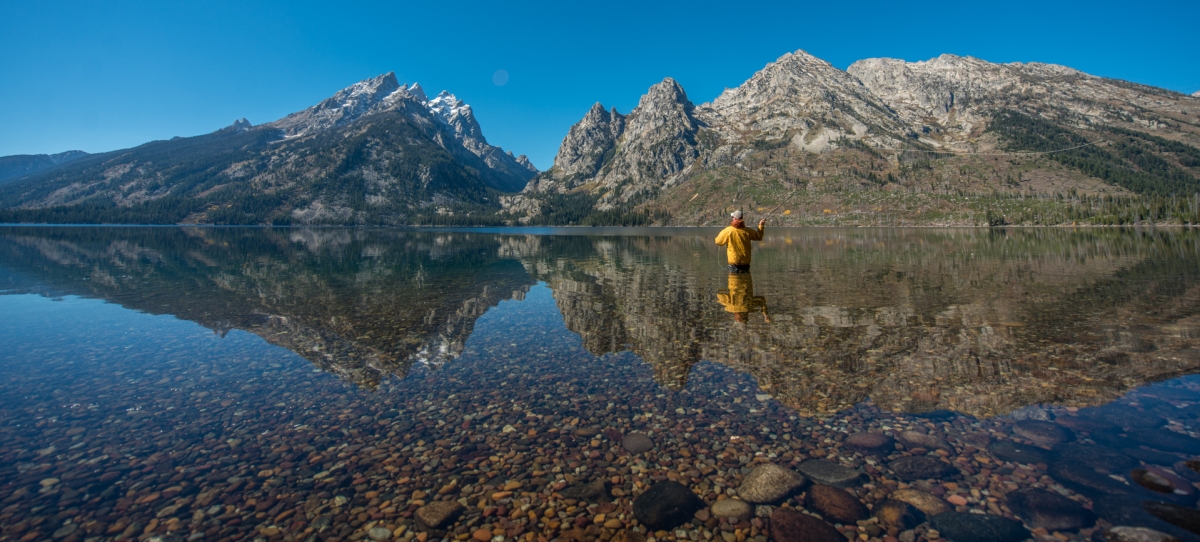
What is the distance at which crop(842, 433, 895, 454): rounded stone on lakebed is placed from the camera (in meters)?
8.53

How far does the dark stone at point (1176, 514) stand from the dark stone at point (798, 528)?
4206mm

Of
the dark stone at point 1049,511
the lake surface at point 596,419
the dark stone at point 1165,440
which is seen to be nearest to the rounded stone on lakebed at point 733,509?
the lake surface at point 596,419

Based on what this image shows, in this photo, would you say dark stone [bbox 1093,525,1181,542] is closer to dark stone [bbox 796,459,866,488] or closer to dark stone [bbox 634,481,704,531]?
dark stone [bbox 796,459,866,488]

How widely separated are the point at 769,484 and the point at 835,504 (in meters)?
0.96

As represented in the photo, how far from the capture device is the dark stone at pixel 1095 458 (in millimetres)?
7568

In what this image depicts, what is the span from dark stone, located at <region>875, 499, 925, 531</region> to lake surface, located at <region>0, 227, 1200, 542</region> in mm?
32

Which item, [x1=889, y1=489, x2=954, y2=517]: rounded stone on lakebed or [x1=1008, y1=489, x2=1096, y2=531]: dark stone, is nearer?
[x1=1008, y1=489, x2=1096, y2=531]: dark stone

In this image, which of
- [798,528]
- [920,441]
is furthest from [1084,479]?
[798,528]

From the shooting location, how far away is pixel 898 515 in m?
6.69

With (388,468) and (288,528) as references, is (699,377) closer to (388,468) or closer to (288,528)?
(388,468)

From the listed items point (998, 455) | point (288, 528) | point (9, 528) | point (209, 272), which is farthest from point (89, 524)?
point (209, 272)

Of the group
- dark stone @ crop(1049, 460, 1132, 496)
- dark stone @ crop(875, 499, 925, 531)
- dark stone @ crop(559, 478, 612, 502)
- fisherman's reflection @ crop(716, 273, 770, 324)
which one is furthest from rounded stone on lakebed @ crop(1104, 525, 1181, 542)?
fisherman's reflection @ crop(716, 273, 770, 324)

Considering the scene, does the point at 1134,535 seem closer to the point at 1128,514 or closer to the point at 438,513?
the point at 1128,514

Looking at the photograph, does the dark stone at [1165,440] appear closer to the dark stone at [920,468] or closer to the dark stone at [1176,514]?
the dark stone at [1176,514]
